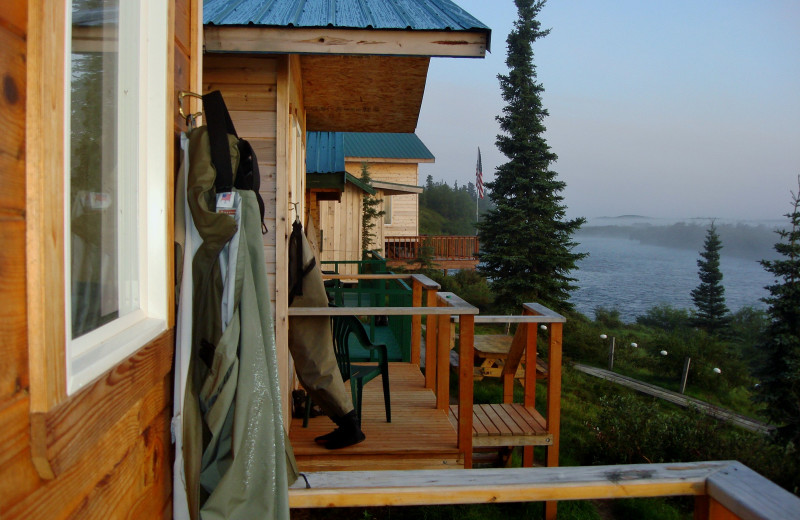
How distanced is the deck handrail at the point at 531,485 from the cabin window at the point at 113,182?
65cm

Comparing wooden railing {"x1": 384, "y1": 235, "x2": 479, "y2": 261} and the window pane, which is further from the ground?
the window pane

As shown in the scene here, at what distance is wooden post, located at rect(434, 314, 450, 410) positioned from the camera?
15.5ft

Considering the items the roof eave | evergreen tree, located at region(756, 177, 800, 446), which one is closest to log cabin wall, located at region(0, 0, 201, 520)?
evergreen tree, located at region(756, 177, 800, 446)

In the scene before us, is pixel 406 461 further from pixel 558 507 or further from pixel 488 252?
pixel 488 252

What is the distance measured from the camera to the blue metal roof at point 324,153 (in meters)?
8.65

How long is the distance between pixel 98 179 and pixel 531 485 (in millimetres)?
1274

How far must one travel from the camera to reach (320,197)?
11.5 metres

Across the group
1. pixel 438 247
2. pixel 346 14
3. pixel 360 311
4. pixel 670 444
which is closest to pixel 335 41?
pixel 346 14

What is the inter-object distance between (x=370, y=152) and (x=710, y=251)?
47.5 ft

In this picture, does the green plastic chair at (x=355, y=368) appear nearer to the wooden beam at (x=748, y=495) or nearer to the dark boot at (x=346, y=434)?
the dark boot at (x=346, y=434)

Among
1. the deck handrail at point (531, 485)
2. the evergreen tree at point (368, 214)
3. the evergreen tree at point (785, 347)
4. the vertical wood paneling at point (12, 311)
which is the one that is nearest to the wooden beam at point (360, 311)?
the deck handrail at point (531, 485)

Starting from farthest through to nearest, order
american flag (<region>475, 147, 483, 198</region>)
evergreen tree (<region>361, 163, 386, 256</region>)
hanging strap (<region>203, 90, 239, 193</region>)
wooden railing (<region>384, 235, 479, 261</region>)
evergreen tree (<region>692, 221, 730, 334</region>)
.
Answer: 1. american flag (<region>475, 147, 483, 198</region>)
2. wooden railing (<region>384, 235, 479, 261</region>)
3. evergreen tree (<region>692, 221, 730, 334</region>)
4. evergreen tree (<region>361, 163, 386, 256</region>)
5. hanging strap (<region>203, 90, 239, 193</region>)

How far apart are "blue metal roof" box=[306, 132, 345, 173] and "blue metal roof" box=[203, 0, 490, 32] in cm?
453

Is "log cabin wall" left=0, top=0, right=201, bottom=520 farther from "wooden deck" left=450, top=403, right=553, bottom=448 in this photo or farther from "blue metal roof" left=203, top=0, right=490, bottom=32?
"wooden deck" left=450, top=403, right=553, bottom=448
